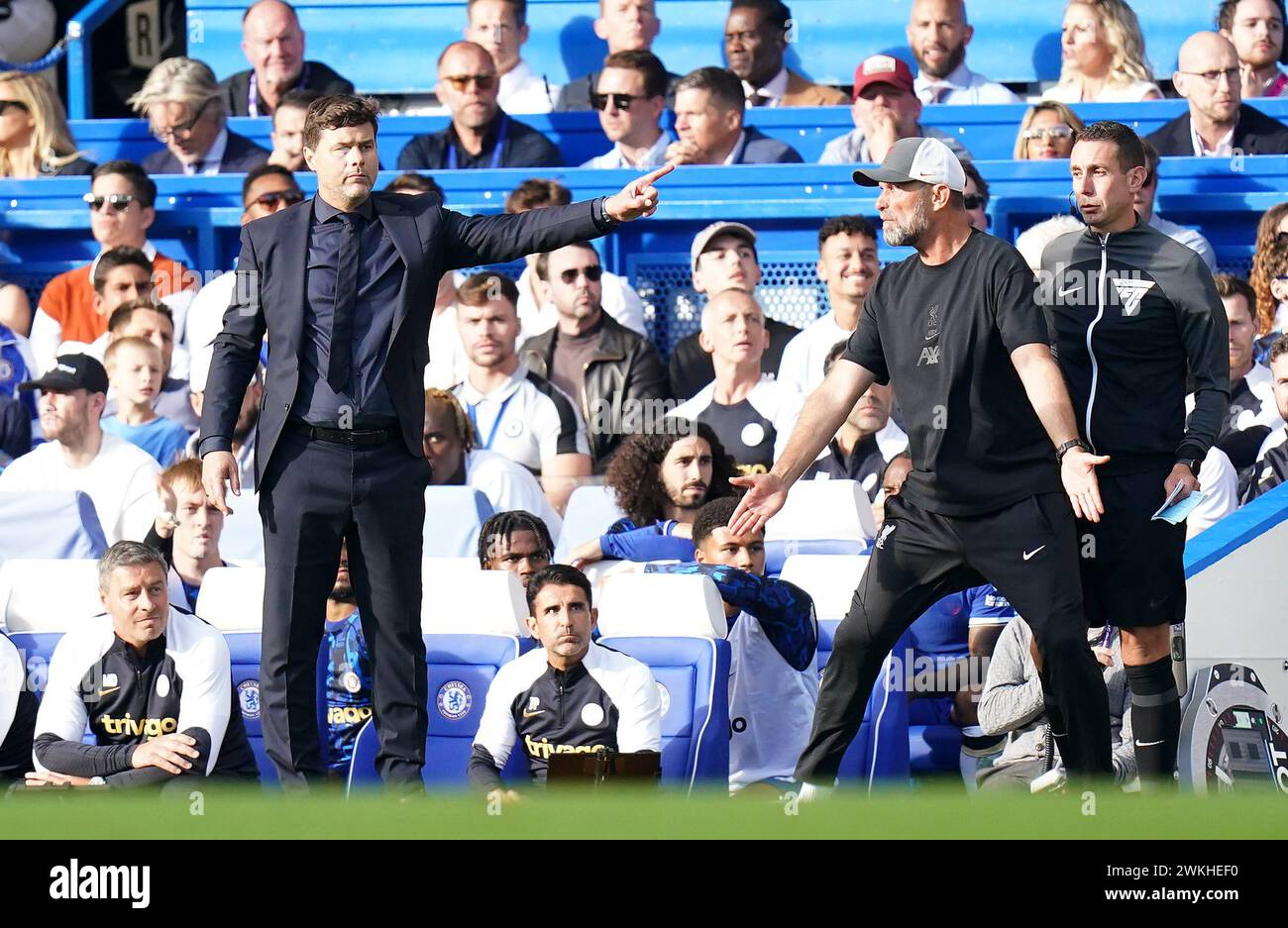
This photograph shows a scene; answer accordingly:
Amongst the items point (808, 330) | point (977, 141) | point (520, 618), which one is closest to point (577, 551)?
point (520, 618)

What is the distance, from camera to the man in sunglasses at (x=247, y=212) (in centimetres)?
898

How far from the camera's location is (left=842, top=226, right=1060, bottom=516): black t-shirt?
5266mm

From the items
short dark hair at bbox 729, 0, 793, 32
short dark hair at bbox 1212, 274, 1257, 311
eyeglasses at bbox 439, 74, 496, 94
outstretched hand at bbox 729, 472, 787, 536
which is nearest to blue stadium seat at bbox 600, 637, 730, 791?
outstretched hand at bbox 729, 472, 787, 536

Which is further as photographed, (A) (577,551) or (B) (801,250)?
(B) (801,250)

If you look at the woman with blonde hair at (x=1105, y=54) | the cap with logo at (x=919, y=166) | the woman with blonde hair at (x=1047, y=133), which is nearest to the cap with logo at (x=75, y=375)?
the cap with logo at (x=919, y=166)

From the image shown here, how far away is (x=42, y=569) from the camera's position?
22.7ft

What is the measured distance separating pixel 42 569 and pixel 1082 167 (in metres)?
3.78

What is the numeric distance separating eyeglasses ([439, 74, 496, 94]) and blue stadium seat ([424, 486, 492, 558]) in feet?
9.60

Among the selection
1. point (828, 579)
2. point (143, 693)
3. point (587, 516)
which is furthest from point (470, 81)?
point (143, 693)

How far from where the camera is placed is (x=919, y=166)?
210 inches

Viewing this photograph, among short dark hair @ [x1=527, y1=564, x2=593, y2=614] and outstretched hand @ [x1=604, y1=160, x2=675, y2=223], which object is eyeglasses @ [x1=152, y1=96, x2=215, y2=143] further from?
outstretched hand @ [x1=604, y1=160, x2=675, y2=223]

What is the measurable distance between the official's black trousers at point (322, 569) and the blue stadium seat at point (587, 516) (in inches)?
92.9

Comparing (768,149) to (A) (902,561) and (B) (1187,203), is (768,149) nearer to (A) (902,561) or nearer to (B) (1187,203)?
(B) (1187,203)
